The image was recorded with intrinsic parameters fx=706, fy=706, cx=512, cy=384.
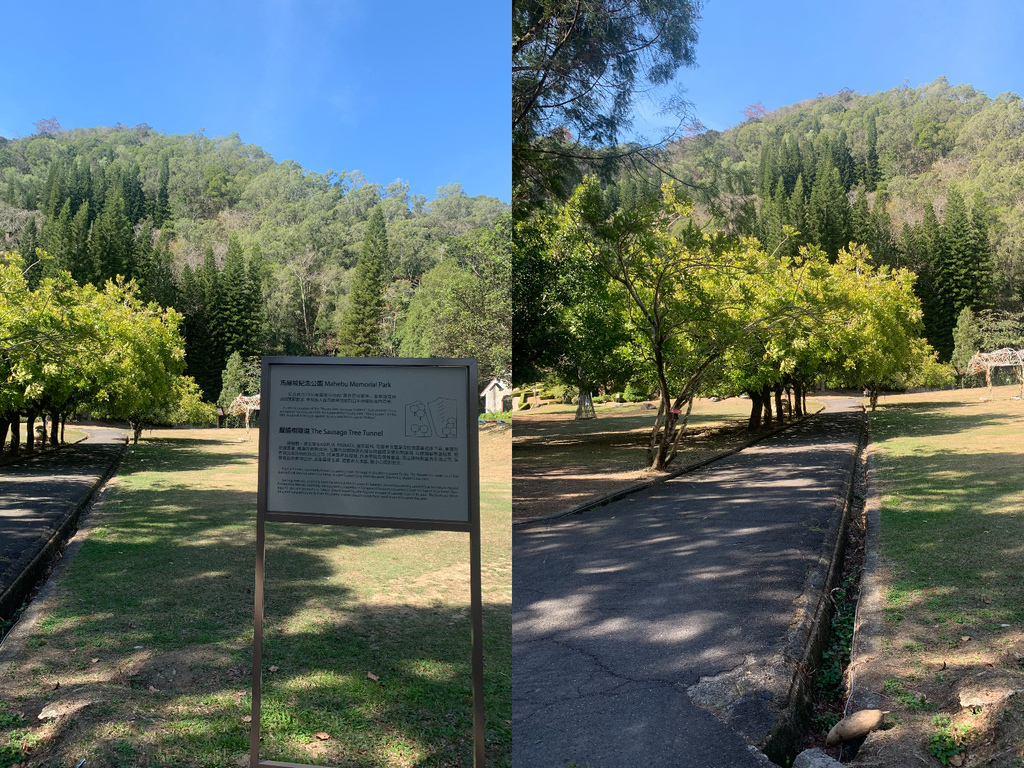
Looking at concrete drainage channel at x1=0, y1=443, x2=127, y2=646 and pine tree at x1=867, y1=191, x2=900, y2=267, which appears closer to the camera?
pine tree at x1=867, y1=191, x2=900, y2=267

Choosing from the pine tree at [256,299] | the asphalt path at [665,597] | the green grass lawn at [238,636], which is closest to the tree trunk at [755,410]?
the asphalt path at [665,597]

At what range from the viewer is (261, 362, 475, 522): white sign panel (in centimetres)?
236

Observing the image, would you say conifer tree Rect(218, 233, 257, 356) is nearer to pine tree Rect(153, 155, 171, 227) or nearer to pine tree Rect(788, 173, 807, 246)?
pine tree Rect(153, 155, 171, 227)

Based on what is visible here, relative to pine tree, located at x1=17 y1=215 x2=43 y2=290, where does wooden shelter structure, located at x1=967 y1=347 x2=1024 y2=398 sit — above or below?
below

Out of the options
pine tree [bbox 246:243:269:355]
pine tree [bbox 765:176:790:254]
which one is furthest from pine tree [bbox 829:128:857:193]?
pine tree [bbox 246:243:269:355]

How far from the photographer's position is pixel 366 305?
4.60m

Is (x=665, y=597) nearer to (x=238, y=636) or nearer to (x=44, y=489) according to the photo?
(x=238, y=636)

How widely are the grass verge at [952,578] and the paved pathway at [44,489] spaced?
4997 millimetres

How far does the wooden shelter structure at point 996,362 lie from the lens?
10.2ft

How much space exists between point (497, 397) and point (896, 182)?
7.48 ft

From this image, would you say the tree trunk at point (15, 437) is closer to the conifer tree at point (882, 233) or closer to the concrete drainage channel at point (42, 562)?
the concrete drainage channel at point (42, 562)

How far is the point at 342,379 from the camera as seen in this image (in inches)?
95.8

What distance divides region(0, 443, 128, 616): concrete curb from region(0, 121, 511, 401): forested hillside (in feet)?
3.71

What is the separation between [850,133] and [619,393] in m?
1.99
